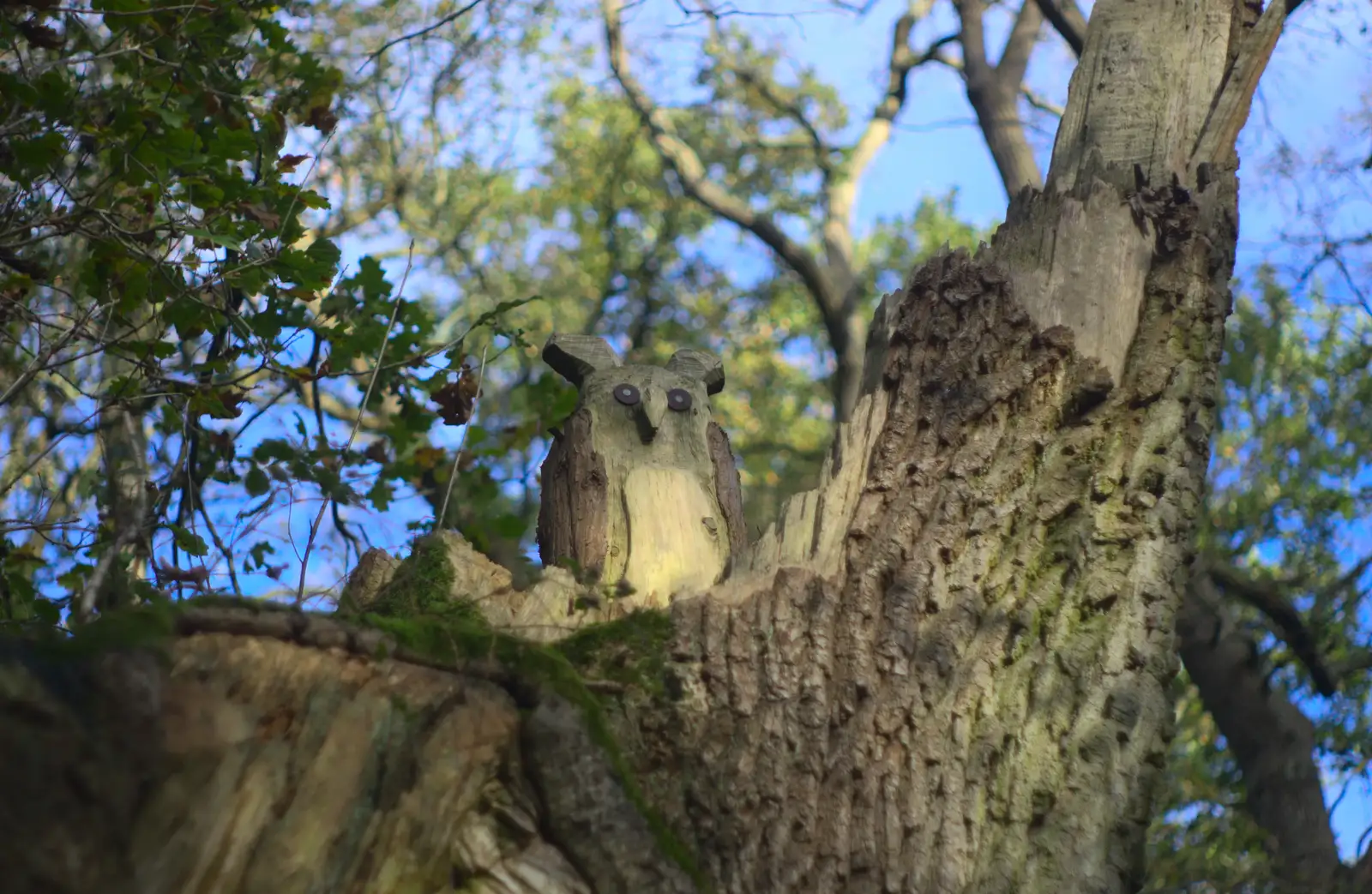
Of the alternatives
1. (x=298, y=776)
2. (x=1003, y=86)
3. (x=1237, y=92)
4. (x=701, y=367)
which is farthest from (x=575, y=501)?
(x=1003, y=86)

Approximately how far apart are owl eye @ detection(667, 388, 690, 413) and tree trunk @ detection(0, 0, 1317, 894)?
660 millimetres

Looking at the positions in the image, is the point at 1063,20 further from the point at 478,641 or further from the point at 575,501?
the point at 478,641

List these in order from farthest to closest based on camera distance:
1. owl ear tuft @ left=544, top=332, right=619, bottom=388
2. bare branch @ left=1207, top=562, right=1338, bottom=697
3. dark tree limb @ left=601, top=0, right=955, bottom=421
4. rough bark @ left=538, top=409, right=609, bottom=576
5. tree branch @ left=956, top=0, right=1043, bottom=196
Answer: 1. dark tree limb @ left=601, top=0, right=955, bottom=421
2. tree branch @ left=956, top=0, right=1043, bottom=196
3. bare branch @ left=1207, top=562, right=1338, bottom=697
4. owl ear tuft @ left=544, top=332, right=619, bottom=388
5. rough bark @ left=538, top=409, right=609, bottom=576

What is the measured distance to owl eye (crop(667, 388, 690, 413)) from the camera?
4.19 m

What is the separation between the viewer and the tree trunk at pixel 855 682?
2193mm

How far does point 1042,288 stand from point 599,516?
1537 mm

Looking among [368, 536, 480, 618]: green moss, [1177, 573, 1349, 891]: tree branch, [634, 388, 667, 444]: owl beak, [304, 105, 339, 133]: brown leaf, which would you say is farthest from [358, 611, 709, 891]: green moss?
[1177, 573, 1349, 891]: tree branch

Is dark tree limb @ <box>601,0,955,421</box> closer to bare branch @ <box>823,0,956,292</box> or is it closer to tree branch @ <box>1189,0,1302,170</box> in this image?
bare branch @ <box>823,0,956,292</box>

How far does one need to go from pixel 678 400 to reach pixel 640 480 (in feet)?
1.26

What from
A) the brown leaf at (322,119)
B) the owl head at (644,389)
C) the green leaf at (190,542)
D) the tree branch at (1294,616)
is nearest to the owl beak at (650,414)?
the owl head at (644,389)

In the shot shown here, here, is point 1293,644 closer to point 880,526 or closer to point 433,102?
point 880,526

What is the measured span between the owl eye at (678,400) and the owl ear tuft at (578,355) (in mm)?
306

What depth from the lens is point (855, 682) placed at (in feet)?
9.84

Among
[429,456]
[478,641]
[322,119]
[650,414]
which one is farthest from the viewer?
[322,119]
